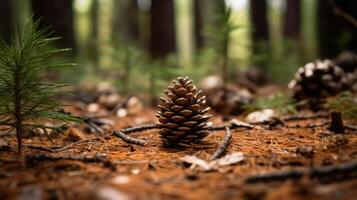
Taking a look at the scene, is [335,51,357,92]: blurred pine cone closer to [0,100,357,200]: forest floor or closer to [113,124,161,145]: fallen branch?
[0,100,357,200]: forest floor

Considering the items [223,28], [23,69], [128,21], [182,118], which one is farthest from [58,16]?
[128,21]

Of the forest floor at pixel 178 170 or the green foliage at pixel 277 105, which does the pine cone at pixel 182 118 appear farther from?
the green foliage at pixel 277 105

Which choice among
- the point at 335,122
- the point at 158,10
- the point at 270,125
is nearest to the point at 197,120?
the point at 270,125

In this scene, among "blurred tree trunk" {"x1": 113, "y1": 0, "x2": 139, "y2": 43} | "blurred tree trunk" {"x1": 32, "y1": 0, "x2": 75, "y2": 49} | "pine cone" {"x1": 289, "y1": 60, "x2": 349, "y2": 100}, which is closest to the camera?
"pine cone" {"x1": 289, "y1": 60, "x2": 349, "y2": 100}

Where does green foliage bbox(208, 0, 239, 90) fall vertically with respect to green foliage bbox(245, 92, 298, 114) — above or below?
above

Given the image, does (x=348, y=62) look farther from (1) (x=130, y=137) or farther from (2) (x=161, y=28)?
(2) (x=161, y=28)

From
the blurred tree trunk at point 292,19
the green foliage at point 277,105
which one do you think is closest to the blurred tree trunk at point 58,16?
the green foliage at point 277,105

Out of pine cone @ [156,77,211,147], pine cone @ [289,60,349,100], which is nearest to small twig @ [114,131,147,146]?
pine cone @ [156,77,211,147]
